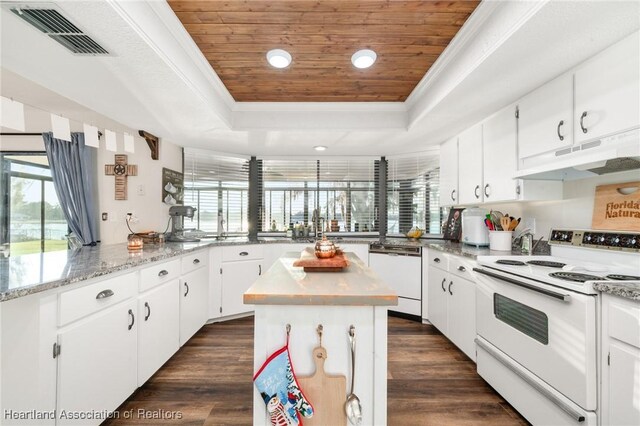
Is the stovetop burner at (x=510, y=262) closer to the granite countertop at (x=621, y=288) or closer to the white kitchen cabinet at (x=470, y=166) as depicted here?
the granite countertop at (x=621, y=288)

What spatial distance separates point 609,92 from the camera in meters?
1.47

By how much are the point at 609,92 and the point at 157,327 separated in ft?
10.6

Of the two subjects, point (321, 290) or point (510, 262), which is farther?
point (510, 262)

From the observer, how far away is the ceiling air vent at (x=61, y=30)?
129cm

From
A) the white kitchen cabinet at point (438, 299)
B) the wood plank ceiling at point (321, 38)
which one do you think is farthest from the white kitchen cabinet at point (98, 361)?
the white kitchen cabinet at point (438, 299)

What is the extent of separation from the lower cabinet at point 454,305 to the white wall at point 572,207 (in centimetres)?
77

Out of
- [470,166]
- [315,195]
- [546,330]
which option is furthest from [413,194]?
[546,330]

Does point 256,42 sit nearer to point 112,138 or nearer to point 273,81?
point 273,81

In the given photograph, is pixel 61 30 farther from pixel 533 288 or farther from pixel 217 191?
pixel 533 288

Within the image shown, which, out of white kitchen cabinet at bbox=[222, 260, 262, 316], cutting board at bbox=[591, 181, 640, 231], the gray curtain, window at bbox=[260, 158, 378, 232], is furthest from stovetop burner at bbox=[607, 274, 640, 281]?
the gray curtain

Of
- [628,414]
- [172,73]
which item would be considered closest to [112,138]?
[172,73]

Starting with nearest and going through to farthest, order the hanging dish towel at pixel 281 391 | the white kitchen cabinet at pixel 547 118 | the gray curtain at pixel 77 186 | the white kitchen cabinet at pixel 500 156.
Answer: the hanging dish towel at pixel 281 391 → the white kitchen cabinet at pixel 547 118 → the white kitchen cabinet at pixel 500 156 → the gray curtain at pixel 77 186

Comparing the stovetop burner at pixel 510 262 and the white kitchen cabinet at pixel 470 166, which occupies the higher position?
the white kitchen cabinet at pixel 470 166

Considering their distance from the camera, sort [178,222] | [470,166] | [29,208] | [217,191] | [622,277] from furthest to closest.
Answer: [217,191], [29,208], [178,222], [470,166], [622,277]
